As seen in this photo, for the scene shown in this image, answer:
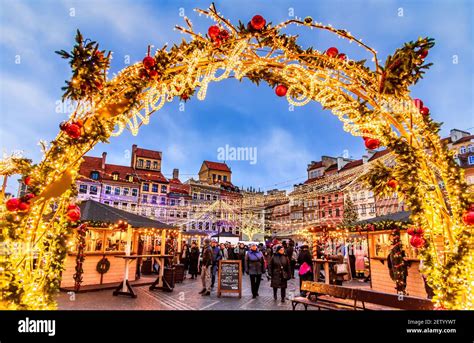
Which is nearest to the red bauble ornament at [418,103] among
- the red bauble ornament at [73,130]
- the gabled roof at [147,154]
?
the red bauble ornament at [73,130]

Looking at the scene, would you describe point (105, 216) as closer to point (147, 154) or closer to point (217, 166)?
point (147, 154)

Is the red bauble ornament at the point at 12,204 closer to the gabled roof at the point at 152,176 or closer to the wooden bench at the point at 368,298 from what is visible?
the wooden bench at the point at 368,298

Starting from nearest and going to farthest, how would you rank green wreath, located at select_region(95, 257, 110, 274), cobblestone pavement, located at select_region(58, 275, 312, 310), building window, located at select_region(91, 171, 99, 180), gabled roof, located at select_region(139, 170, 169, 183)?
cobblestone pavement, located at select_region(58, 275, 312, 310) → green wreath, located at select_region(95, 257, 110, 274) → building window, located at select_region(91, 171, 99, 180) → gabled roof, located at select_region(139, 170, 169, 183)

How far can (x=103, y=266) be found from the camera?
12.6 meters

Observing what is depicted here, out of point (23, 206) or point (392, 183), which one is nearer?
point (23, 206)

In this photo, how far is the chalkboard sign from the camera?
10734mm

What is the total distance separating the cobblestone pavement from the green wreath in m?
1.57

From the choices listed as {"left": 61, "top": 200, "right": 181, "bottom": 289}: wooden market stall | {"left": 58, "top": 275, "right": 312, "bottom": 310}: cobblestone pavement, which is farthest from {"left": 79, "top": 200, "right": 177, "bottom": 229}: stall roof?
{"left": 58, "top": 275, "right": 312, "bottom": 310}: cobblestone pavement

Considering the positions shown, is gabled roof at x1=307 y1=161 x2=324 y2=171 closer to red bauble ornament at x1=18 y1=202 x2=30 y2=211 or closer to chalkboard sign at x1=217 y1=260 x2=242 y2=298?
chalkboard sign at x1=217 y1=260 x2=242 y2=298

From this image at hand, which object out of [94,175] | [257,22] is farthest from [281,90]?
[94,175]

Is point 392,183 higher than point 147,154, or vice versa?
point 147,154

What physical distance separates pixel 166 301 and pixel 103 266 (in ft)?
14.8
